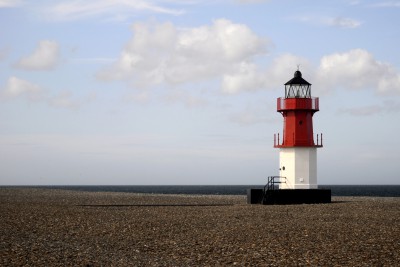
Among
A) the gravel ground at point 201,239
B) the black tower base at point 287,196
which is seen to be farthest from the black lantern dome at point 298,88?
the gravel ground at point 201,239

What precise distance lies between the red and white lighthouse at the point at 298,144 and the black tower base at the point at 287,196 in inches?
34.4

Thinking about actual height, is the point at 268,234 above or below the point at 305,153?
below

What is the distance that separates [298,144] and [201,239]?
669 inches

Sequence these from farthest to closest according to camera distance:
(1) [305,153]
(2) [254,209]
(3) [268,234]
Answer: (1) [305,153] < (2) [254,209] < (3) [268,234]

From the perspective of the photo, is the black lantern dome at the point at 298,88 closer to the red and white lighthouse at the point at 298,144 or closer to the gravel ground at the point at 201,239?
the red and white lighthouse at the point at 298,144

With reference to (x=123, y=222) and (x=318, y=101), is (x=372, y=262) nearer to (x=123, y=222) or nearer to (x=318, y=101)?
(x=123, y=222)

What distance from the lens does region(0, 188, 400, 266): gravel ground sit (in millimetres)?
15461

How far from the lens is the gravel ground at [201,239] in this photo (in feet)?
50.7

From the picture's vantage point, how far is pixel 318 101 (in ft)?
116

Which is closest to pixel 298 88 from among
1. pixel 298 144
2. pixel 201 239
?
pixel 298 144

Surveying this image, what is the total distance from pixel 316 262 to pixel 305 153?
782 inches

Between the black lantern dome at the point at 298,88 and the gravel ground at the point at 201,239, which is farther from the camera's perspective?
the black lantern dome at the point at 298,88

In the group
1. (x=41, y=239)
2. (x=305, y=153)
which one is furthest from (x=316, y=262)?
(x=305, y=153)

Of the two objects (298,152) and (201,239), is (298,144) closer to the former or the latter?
(298,152)
